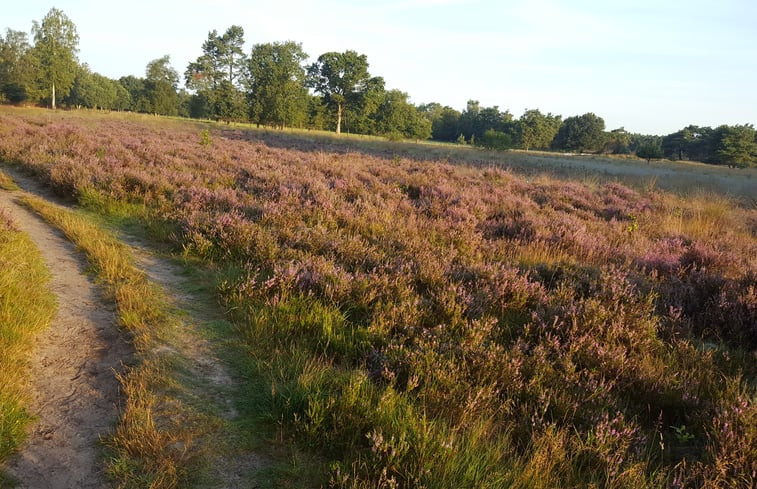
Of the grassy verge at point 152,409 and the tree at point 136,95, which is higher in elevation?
the tree at point 136,95

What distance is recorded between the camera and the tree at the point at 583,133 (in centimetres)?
11075

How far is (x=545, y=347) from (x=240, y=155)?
1614cm

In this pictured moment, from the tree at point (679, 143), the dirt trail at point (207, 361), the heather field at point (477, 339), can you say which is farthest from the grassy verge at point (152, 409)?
the tree at point (679, 143)

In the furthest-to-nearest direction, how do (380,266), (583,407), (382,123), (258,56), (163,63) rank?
1. (163,63)
2. (382,123)
3. (258,56)
4. (380,266)
5. (583,407)

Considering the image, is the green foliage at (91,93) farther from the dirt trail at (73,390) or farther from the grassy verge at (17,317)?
the dirt trail at (73,390)

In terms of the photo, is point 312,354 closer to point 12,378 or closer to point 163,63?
point 12,378

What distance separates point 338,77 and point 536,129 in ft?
172

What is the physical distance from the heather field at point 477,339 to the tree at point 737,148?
282 ft

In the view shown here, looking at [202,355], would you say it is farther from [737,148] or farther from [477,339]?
[737,148]

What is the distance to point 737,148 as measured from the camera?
7369 centimetres

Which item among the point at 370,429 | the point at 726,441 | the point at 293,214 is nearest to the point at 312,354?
the point at 370,429

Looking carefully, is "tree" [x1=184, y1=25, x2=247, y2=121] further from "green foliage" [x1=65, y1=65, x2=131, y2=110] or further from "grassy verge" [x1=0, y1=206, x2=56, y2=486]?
"grassy verge" [x1=0, y1=206, x2=56, y2=486]

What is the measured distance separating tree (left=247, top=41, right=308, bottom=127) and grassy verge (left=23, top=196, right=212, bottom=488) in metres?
66.9

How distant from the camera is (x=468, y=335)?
3896mm
